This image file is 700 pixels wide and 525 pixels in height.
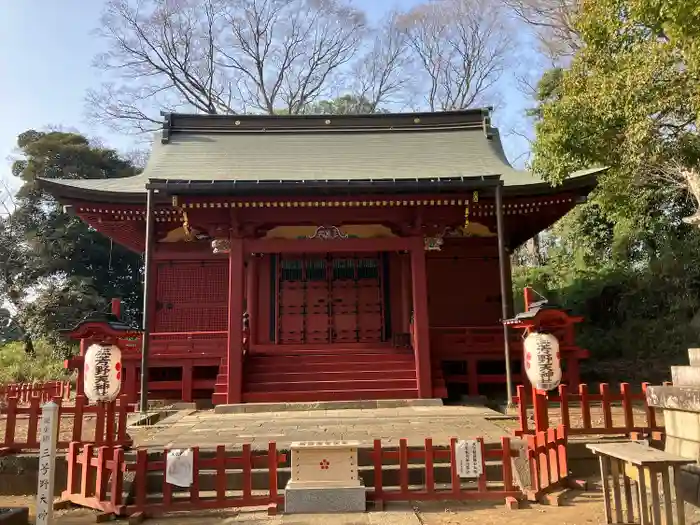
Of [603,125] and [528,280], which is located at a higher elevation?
[603,125]

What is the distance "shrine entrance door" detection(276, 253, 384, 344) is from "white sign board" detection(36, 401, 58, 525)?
28.7 ft

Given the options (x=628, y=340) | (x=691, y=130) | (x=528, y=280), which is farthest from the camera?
(x=528, y=280)

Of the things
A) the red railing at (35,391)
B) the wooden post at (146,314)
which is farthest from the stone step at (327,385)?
the red railing at (35,391)

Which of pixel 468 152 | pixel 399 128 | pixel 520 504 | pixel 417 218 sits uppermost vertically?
pixel 399 128

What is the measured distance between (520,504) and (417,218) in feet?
23.2

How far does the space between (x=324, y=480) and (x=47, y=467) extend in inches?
104

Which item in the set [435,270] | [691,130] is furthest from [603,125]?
[435,270]

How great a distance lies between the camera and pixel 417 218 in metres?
11.8

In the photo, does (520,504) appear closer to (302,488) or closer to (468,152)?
(302,488)

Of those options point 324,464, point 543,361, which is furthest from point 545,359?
point 324,464

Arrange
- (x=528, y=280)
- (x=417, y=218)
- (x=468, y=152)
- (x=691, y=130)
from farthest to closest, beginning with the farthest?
1. (x=528, y=280)
2. (x=468, y=152)
3. (x=417, y=218)
4. (x=691, y=130)

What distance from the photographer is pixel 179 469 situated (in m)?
5.59

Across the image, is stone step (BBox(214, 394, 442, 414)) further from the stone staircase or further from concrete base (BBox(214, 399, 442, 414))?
the stone staircase

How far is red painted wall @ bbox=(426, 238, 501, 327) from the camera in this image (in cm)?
1385
